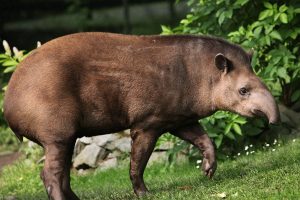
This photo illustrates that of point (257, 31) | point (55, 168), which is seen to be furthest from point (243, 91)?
point (257, 31)

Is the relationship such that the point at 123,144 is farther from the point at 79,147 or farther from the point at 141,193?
the point at 141,193

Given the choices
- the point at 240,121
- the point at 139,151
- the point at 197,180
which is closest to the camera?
the point at 139,151

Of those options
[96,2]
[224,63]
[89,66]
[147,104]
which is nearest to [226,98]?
[224,63]

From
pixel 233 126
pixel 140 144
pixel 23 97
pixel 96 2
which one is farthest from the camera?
pixel 96 2

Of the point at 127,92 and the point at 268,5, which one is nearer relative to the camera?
the point at 127,92

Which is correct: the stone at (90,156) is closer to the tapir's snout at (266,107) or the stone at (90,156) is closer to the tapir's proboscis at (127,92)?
the tapir's proboscis at (127,92)

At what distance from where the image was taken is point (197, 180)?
8.81 metres

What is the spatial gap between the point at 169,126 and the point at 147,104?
14.5 inches

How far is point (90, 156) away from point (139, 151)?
434cm

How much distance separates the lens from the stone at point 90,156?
1233 centimetres

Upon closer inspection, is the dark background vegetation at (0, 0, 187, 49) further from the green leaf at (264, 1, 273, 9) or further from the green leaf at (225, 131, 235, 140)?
the green leaf at (225, 131, 235, 140)

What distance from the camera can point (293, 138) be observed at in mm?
11117

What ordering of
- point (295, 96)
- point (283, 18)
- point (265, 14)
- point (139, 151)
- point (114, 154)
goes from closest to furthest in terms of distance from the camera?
point (139, 151), point (283, 18), point (265, 14), point (295, 96), point (114, 154)

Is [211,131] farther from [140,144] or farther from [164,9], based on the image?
[164,9]
